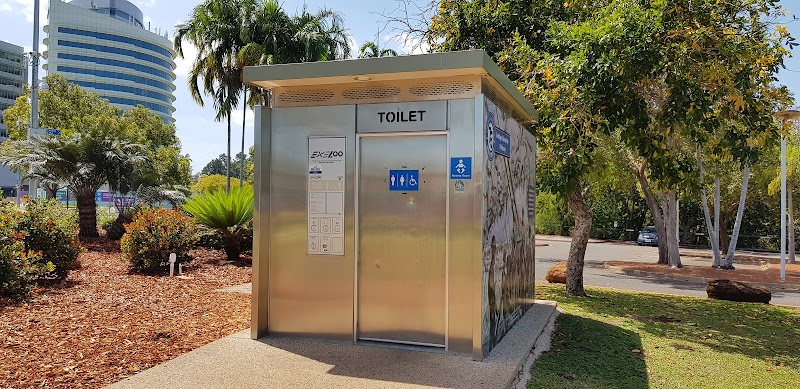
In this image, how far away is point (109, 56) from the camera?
10738 centimetres

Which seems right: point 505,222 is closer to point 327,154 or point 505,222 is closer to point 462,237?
point 462,237

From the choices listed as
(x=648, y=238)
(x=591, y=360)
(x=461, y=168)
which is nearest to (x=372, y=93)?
(x=461, y=168)

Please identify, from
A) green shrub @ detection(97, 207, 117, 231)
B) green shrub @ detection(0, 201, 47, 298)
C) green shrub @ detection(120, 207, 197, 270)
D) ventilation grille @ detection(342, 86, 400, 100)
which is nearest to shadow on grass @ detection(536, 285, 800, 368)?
ventilation grille @ detection(342, 86, 400, 100)

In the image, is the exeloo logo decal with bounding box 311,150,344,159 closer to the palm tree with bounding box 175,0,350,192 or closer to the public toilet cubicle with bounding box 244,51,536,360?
the public toilet cubicle with bounding box 244,51,536,360

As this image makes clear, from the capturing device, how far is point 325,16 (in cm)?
2303

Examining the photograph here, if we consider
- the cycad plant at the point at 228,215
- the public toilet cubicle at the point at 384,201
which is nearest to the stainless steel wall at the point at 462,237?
the public toilet cubicle at the point at 384,201

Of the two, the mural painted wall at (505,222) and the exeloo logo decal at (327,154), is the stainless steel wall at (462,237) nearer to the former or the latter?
the mural painted wall at (505,222)

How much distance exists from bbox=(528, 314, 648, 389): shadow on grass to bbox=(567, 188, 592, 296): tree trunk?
325 centimetres

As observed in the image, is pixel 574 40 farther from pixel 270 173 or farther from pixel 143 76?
pixel 143 76

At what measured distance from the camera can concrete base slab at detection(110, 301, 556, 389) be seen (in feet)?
15.3

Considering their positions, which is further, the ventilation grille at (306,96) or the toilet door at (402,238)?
the ventilation grille at (306,96)

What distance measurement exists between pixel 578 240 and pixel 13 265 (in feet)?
31.4

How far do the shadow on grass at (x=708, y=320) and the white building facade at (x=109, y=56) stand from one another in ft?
353

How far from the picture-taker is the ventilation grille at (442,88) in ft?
18.1
